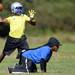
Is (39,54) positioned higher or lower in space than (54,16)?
higher

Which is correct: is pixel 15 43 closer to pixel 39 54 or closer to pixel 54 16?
pixel 39 54

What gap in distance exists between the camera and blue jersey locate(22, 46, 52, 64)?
1477 centimetres

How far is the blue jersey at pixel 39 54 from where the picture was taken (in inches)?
582

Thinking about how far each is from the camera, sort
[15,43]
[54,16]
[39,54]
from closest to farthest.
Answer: [39,54] < [15,43] < [54,16]

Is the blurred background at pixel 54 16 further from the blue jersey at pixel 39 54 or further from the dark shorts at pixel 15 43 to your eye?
the blue jersey at pixel 39 54

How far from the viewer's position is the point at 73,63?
1841 cm

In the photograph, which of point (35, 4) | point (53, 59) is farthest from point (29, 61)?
point (35, 4)

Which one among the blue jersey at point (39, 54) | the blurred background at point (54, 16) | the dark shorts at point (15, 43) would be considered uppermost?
the blue jersey at point (39, 54)

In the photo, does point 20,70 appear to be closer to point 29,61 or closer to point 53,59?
point 29,61

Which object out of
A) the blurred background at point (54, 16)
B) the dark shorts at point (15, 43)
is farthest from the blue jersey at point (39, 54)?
the blurred background at point (54, 16)

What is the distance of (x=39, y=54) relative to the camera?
14898 mm

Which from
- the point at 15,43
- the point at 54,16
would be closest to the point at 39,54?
the point at 15,43

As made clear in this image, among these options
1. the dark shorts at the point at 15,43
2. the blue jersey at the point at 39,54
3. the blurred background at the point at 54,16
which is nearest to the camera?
the blue jersey at the point at 39,54

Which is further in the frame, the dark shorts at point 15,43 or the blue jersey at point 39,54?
the dark shorts at point 15,43
